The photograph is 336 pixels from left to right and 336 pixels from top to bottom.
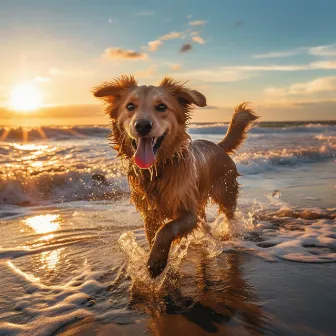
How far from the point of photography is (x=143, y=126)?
3.60 metres

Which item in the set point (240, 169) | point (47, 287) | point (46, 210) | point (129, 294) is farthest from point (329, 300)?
point (240, 169)

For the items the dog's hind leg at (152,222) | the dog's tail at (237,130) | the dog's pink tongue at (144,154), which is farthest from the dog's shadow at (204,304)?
the dog's tail at (237,130)

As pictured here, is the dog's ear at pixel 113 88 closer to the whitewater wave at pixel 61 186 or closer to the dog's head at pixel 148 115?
the dog's head at pixel 148 115

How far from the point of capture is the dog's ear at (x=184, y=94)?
4.30 meters

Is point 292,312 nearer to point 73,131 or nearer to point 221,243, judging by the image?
point 221,243

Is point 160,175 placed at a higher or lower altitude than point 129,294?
higher

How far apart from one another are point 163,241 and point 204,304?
659mm

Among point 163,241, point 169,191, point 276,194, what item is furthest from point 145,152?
point 276,194

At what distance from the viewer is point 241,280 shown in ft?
12.3

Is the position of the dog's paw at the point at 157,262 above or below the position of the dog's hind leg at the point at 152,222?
below

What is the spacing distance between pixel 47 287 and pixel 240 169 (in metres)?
9.42

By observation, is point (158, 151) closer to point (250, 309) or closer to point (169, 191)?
point (169, 191)

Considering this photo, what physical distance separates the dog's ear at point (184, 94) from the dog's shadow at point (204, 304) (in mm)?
1770

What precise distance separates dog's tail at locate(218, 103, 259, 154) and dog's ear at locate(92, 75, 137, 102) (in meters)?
2.24
